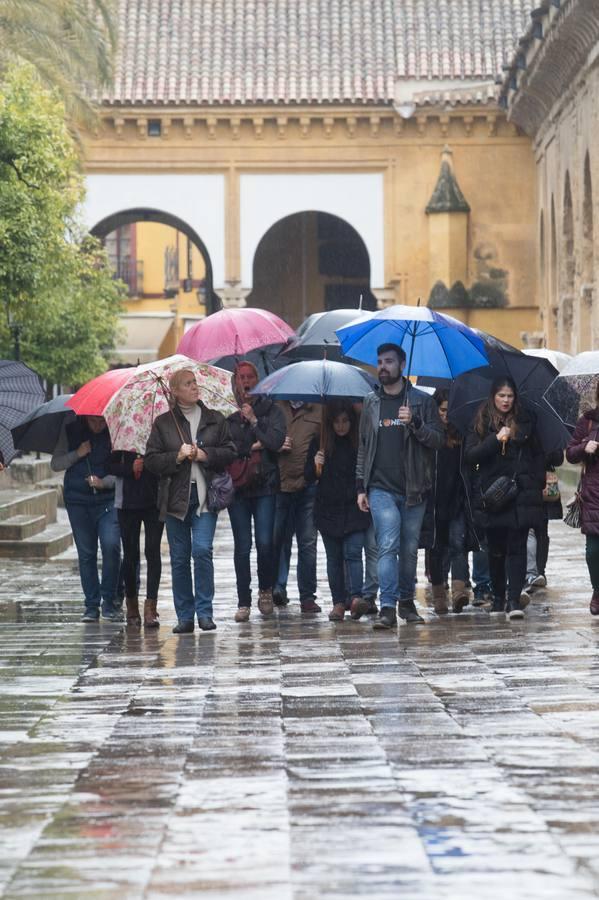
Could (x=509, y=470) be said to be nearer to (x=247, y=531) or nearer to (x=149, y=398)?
(x=247, y=531)

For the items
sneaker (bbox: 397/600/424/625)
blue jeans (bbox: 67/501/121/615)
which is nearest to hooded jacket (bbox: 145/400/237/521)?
blue jeans (bbox: 67/501/121/615)

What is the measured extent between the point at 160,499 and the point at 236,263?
29354 mm

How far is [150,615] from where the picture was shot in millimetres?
11898

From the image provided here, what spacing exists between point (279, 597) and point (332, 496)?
135 centimetres

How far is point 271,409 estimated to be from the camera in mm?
12570

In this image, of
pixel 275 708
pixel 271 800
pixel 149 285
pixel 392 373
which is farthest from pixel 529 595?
pixel 149 285

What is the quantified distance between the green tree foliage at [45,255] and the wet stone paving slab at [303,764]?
1141 cm

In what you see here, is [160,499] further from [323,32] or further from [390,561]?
[323,32]

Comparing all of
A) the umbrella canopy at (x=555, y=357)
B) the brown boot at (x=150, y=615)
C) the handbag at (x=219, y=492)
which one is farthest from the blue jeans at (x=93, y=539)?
the umbrella canopy at (x=555, y=357)

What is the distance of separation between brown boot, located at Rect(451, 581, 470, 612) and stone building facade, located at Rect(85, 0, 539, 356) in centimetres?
2730

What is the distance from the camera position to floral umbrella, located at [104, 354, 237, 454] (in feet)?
38.3

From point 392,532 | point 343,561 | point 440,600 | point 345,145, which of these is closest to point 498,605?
point 440,600

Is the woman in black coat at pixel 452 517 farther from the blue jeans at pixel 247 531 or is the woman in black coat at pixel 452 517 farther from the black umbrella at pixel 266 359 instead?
the black umbrella at pixel 266 359

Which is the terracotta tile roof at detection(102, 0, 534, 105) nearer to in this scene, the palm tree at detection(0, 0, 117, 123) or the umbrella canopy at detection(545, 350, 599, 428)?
the palm tree at detection(0, 0, 117, 123)
